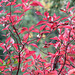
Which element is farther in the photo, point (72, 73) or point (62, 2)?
point (62, 2)

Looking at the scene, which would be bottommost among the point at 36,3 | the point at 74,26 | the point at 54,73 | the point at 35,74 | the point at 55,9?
the point at 35,74

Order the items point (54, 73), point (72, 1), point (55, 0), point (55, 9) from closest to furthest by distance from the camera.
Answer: point (54, 73) → point (72, 1) → point (55, 0) → point (55, 9)

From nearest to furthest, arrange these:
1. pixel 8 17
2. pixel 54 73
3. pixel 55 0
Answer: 1. pixel 54 73
2. pixel 8 17
3. pixel 55 0

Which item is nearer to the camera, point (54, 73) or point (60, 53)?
point (54, 73)

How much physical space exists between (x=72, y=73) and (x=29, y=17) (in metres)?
3.10

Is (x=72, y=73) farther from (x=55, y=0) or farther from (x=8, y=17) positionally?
(x=55, y=0)

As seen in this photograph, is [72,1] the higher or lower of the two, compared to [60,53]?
higher

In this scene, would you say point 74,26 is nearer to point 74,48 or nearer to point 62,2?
point 74,48

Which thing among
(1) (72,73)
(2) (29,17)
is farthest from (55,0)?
(1) (72,73)

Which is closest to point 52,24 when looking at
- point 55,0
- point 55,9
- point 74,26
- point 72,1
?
point 74,26

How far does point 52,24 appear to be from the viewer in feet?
1.87

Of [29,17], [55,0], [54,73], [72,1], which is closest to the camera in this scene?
[54,73]

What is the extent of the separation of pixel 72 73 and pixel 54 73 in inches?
5.1

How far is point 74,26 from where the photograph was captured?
20.7 inches
